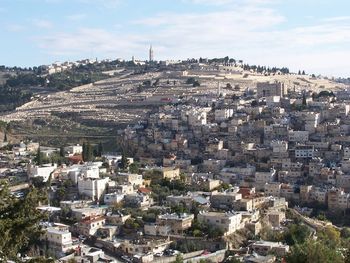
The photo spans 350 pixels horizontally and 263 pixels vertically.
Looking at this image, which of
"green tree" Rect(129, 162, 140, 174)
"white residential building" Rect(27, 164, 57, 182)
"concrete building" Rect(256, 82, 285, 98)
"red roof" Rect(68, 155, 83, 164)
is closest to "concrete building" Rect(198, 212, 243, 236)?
"green tree" Rect(129, 162, 140, 174)

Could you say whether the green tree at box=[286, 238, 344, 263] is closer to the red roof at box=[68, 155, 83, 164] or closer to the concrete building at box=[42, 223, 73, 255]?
the concrete building at box=[42, 223, 73, 255]

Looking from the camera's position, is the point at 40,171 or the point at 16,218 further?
the point at 40,171

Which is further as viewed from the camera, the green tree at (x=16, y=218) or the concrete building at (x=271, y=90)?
the concrete building at (x=271, y=90)

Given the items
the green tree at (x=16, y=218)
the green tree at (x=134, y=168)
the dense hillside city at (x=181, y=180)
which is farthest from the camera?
the green tree at (x=134, y=168)

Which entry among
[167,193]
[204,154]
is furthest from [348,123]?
[167,193]

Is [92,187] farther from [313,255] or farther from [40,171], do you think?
[313,255]

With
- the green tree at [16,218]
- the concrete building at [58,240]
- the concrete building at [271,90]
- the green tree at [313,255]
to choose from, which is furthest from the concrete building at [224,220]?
the concrete building at [271,90]

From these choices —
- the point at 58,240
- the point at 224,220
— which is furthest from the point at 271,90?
the point at 58,240

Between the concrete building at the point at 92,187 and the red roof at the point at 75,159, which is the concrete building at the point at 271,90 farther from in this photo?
the concrete building at the point at 92,187
